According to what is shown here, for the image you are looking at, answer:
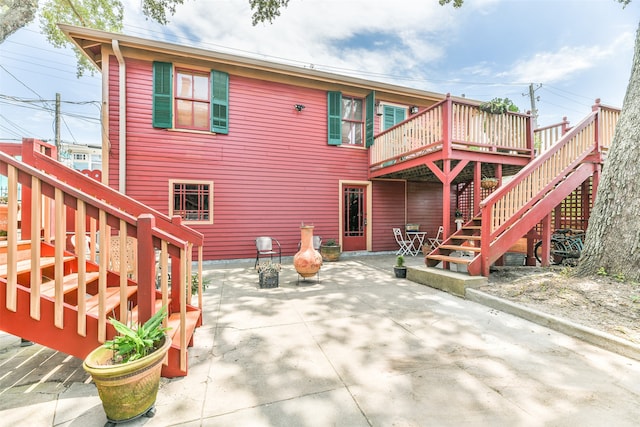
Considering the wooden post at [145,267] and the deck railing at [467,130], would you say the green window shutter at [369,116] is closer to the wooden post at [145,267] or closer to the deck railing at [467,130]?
the deck railing at [467,130]

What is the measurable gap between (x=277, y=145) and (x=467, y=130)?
4.65m

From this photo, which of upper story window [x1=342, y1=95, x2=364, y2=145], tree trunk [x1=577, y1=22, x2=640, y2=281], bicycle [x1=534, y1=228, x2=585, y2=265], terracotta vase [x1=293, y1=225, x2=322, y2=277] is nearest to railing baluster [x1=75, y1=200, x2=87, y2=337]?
terracotta vase [x1=293, y1=225, x2=322, y2=277]

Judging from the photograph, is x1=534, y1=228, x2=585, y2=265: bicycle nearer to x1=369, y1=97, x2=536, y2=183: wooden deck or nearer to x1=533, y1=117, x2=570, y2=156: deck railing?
Result: x1=369, y1=97, x2=536, y2=183: wooden deck

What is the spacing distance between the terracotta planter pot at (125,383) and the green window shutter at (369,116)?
7.63m

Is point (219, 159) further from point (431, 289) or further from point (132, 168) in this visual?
point (431, 289)

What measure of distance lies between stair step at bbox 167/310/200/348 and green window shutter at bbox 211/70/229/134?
5.34 m

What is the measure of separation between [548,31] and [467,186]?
5349mm

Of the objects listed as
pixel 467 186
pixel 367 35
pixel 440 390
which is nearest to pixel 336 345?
pixel 440 390

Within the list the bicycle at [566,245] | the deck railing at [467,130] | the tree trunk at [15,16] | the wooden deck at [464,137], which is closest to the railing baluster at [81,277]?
the wooden deck at [464,137]

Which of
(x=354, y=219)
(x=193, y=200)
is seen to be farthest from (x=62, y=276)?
(x=354, y=219)

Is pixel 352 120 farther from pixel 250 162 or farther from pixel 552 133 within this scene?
pixel 552 133

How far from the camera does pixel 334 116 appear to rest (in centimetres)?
764

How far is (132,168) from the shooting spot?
6.05 m

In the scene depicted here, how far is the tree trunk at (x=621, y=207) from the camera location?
357cm
